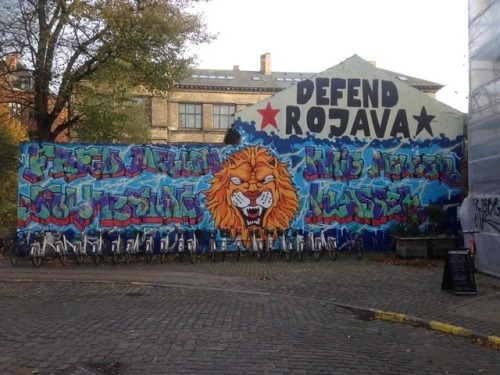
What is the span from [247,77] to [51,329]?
58.0 metres

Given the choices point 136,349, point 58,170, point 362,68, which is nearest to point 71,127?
point 58,170

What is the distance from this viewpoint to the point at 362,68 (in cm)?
1736

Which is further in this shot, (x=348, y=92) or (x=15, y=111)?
(x=15, y=111)

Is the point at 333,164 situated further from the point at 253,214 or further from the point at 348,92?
the point at 253,214

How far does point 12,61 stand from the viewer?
59.8ft

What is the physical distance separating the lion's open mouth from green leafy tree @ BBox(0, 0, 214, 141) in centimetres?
615

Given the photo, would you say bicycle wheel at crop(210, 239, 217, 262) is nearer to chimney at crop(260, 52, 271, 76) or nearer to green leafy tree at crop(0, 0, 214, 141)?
green leafy tree at crop(0, 0, 214, 141)

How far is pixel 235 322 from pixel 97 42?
13402 millimetres

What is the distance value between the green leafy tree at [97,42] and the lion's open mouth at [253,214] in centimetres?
615

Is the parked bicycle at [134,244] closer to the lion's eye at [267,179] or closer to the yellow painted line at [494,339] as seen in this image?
the lion's eye at [267,179]

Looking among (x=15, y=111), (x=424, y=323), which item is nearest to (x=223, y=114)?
(x=15, y=111)

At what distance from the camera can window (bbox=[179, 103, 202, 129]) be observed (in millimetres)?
58562

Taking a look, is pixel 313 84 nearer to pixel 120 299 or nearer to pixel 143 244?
pixel 143 244

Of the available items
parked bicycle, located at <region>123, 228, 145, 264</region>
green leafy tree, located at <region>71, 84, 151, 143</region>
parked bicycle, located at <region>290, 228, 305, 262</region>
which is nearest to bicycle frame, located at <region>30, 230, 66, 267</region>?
parked bicycle, located at <region>123, 228, 145, 264</region>
